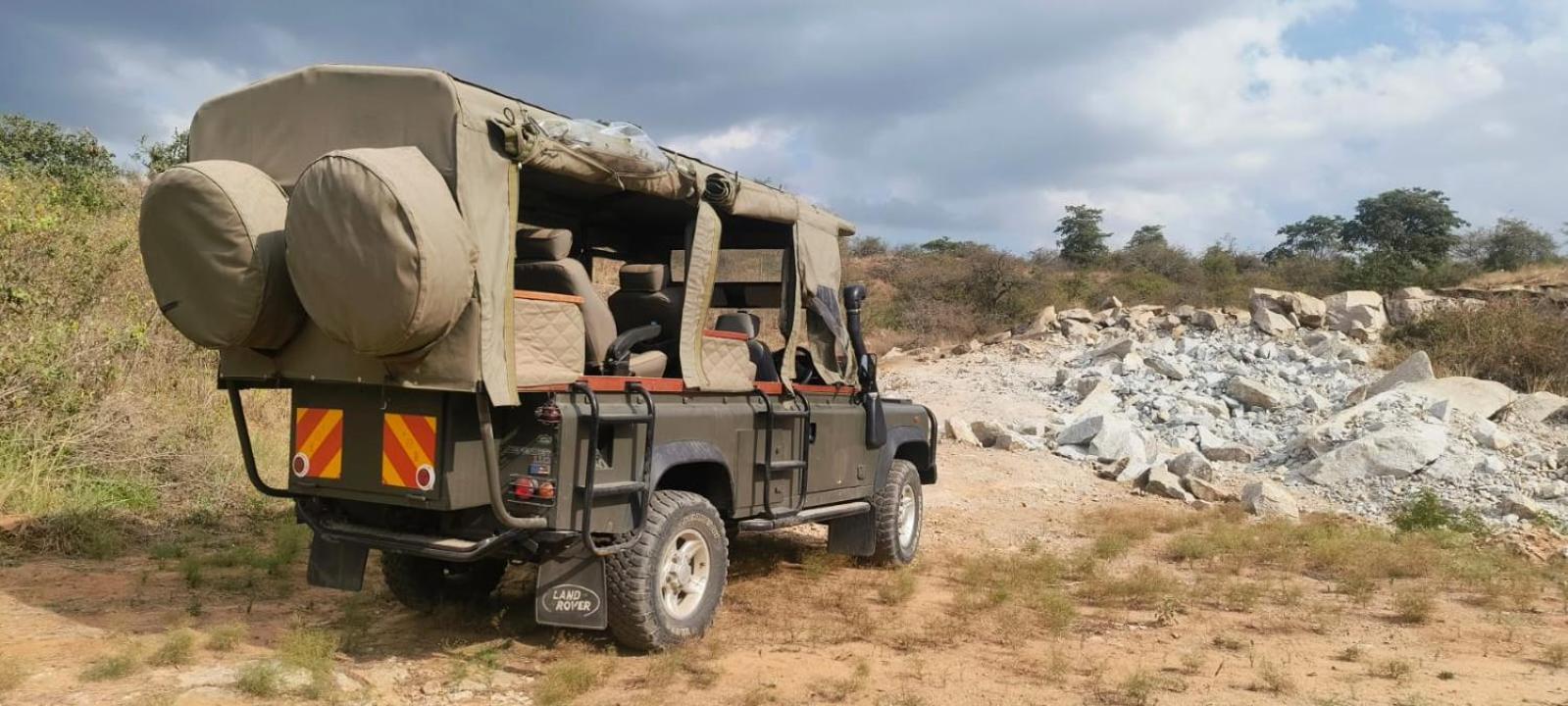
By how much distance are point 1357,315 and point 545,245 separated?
2045cm

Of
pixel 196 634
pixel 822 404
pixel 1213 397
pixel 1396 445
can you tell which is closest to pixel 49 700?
pixel 196 634

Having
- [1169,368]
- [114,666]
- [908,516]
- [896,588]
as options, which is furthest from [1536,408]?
[114,666]

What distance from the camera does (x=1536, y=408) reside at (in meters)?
14.6

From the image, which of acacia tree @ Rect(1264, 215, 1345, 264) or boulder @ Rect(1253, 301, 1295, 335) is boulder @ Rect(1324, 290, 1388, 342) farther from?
acacia tree @ Rect(1264, 215, 1345, 264)

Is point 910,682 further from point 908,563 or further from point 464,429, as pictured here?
point 908,563

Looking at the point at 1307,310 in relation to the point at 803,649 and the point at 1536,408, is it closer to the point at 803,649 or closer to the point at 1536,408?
the point at 1536,408

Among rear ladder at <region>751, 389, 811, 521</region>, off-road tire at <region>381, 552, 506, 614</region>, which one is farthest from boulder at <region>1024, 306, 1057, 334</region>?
off-road tire at <region>381, 552, 506, 614</region>

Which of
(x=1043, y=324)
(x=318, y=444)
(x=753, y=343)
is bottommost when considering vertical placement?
(x=318, y=444)

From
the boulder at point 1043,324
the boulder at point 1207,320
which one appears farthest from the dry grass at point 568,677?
the boulder at point 1207,320

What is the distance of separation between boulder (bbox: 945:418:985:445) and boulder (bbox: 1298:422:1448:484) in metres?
4.07

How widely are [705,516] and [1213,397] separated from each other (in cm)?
1333

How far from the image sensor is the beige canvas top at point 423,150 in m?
4.26

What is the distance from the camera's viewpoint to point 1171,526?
10055 mm

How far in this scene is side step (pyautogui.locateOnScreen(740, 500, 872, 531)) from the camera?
596 cm
